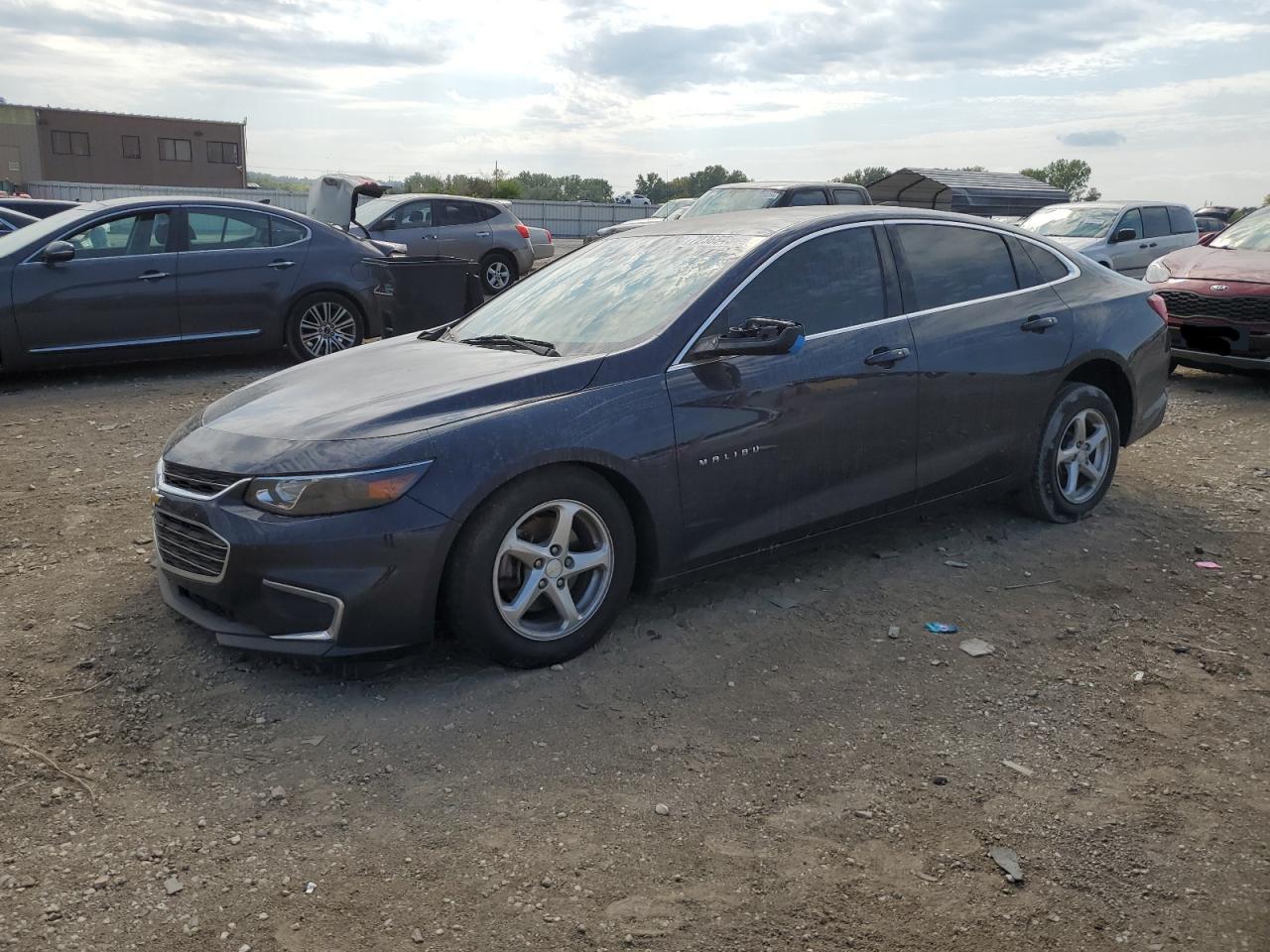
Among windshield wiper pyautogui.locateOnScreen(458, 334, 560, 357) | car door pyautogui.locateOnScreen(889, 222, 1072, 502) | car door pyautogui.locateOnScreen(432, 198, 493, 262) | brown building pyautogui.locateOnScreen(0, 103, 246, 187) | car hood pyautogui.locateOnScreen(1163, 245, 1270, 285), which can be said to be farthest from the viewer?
brown building pyautogui.locateOnScreen(0, 103, 246, 187)

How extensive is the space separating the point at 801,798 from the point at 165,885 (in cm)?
175

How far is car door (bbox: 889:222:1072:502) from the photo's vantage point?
508 centimetres

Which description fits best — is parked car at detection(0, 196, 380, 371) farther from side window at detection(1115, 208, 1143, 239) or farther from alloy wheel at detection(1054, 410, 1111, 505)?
side window at detection(1115, 208, 1143, 239)

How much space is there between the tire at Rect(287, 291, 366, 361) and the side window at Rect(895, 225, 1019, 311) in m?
6.08

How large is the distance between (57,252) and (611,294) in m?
6.12

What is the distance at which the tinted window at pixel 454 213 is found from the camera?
17641 mm

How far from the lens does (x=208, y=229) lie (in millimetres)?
9703

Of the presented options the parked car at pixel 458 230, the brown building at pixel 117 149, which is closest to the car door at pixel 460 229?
the parked car at pixel 458 230

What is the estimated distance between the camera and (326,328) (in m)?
10.2

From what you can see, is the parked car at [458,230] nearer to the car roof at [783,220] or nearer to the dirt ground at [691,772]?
the car roof at [783,220]

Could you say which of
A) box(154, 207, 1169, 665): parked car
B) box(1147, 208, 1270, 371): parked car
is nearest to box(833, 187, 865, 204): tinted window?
box(1147, 208, 1270, 371): parked car

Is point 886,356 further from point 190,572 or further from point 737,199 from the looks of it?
point 737,199

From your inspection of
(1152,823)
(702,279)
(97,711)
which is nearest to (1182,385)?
(702,279)

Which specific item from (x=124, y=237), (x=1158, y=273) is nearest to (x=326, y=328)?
(x=124, y=237)
